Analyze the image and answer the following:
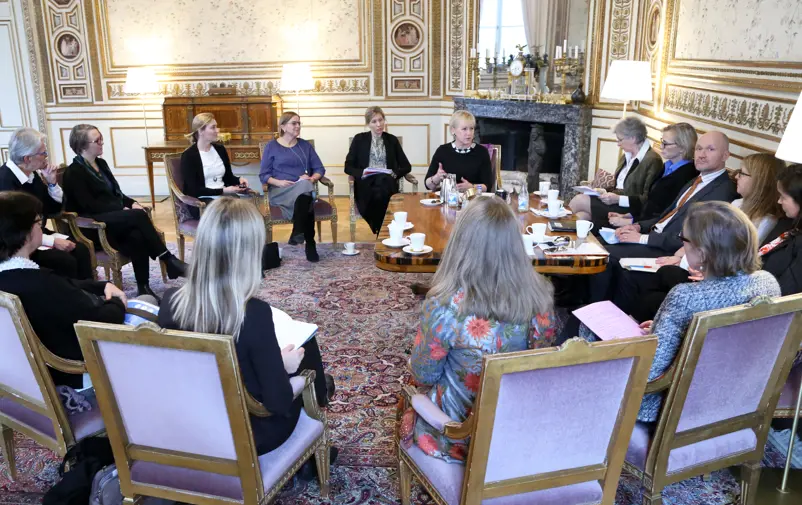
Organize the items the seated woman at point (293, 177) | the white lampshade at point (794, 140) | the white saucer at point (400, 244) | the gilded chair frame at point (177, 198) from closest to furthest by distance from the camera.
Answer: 1. the white lampshade at point (794, 140)
2. the white saucer at point (400, 244)
3. the gilded chair frame at point (177, 198)
4. the seated woman at point (293, 177)

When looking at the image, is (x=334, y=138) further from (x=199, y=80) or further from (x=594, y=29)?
(x=594, y=29)

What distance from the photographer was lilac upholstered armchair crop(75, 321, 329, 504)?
56.7 inches

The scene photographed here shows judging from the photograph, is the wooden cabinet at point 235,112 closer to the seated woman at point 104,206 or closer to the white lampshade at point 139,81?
the white lampshade at point 139,81

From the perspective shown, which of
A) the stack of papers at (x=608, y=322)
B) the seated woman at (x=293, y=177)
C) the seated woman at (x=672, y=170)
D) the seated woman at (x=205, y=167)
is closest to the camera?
the stack of papers at (x=608, y=322)

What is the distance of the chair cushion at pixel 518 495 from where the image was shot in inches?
60.5

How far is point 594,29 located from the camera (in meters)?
5.64

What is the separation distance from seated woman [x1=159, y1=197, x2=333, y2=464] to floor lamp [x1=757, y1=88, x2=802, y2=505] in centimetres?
155

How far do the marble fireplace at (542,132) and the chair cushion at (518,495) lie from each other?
470cm

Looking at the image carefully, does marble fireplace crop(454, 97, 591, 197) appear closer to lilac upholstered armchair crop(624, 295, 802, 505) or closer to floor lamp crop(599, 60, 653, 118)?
floor lamp crop(599, 60, 653, 118)

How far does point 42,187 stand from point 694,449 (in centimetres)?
349

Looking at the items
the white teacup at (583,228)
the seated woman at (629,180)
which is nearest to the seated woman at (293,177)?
the seated woman at (629,180)

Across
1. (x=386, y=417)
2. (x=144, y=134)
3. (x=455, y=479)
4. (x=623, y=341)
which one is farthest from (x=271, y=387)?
(x=144, y=134)

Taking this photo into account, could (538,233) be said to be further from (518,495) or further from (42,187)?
(42,187)

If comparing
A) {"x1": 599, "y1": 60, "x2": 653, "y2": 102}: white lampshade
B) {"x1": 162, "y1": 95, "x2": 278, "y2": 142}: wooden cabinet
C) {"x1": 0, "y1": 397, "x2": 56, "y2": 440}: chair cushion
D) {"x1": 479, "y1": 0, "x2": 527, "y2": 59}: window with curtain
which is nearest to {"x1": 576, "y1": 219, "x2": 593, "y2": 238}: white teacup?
{"x1": 599, "y1": 60, "x2": 653, "y2": 102}: white lampshade
